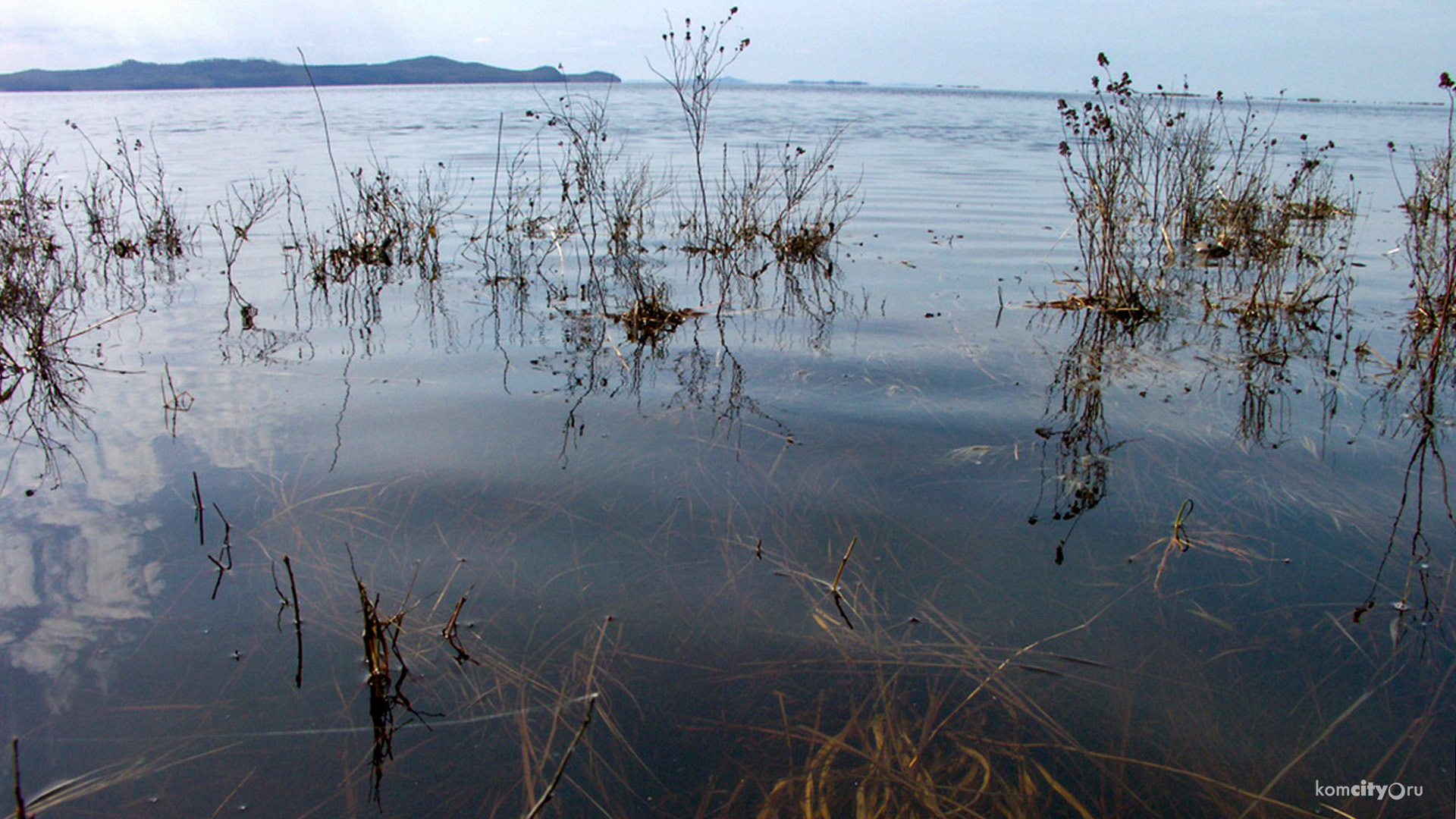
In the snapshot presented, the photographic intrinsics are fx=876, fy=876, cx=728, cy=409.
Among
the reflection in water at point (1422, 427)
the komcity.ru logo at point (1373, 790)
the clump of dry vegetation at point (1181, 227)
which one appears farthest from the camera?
the clump of dry vegetation at point (1181, 227)

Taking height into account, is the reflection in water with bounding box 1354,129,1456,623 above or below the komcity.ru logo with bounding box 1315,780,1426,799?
above

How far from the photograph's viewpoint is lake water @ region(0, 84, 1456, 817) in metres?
2.19

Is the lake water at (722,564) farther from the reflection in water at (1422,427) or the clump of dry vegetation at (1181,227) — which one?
the clump of dry vegetation at (1181,227)

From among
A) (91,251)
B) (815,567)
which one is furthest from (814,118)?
(815,567)

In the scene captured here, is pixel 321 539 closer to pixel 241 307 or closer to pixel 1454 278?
pixel 241 307

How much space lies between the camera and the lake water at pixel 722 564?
2.19 metres

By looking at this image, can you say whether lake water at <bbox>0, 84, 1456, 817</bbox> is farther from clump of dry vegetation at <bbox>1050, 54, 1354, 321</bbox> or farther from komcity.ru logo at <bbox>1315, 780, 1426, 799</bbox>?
clump of dry vegetation at <bbox>1050, 54, 1354, 321</bbox>

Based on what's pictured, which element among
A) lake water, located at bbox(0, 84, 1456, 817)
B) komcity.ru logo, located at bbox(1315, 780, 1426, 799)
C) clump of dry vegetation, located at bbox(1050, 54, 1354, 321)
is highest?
clump of dry vegetation, located at bbox(1050, 54, 1354, 321)

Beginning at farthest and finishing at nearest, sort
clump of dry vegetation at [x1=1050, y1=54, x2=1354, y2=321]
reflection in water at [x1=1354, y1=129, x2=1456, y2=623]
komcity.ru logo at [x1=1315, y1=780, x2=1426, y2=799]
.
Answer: clump of dry vegetation at [x1=1050, y1=54, x2=1354, y2=321]
reflection in water at [x1=1354, y1=129, x2=1456, y2=623]
komcity.ru logo at [x1=1315, y1=780, x2=1426, y2=799]

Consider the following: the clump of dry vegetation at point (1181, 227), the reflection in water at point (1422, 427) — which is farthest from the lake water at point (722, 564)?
the clump of dry vegetation at point (1181, 227)

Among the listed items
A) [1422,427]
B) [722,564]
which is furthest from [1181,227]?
[722,564]

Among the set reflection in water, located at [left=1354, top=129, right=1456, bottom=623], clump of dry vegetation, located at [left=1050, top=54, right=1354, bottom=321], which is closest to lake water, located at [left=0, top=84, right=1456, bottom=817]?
reflection in water, located at [left=1354, top=129, right=1456, bottom=623]

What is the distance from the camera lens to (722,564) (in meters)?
3.12

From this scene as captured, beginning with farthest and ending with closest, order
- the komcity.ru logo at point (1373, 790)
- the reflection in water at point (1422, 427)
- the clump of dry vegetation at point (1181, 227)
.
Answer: the clump of dry vegetation at point (1181, 227)
the reflection in water at point (1422, 427)
the komcity.ru logo at point (1373, 790)
